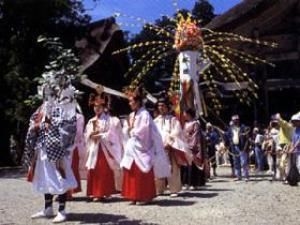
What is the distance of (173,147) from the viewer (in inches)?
432

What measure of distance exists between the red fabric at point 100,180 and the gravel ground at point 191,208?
0.19m

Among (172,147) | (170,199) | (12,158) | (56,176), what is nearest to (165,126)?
(172,147)

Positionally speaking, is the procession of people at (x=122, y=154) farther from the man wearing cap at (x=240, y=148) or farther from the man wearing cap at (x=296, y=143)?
the man wearing cap at (x=240, y=148)

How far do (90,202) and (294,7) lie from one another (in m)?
10.1

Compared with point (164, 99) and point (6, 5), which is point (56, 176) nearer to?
point (164, 99)

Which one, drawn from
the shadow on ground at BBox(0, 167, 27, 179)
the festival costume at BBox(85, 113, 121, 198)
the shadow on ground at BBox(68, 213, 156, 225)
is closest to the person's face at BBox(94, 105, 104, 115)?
the festival costume at BBox(85, 113, 121, 198)

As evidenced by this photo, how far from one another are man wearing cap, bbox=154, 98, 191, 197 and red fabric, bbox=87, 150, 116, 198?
3.10 ft

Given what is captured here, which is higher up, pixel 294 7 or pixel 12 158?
pixel 294 7

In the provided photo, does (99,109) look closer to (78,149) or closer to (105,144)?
(105,144)

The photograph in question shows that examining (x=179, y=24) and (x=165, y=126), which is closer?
(x=165, y=126)

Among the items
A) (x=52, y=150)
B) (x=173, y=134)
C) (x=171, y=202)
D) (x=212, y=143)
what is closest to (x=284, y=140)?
(x=212, y=143)

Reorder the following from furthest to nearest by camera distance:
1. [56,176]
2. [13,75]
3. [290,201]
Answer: [13,75] < [290,201] < [56,176]

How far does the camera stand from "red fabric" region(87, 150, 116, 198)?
1013 centimetres

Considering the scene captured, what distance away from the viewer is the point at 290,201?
9.67 metres
